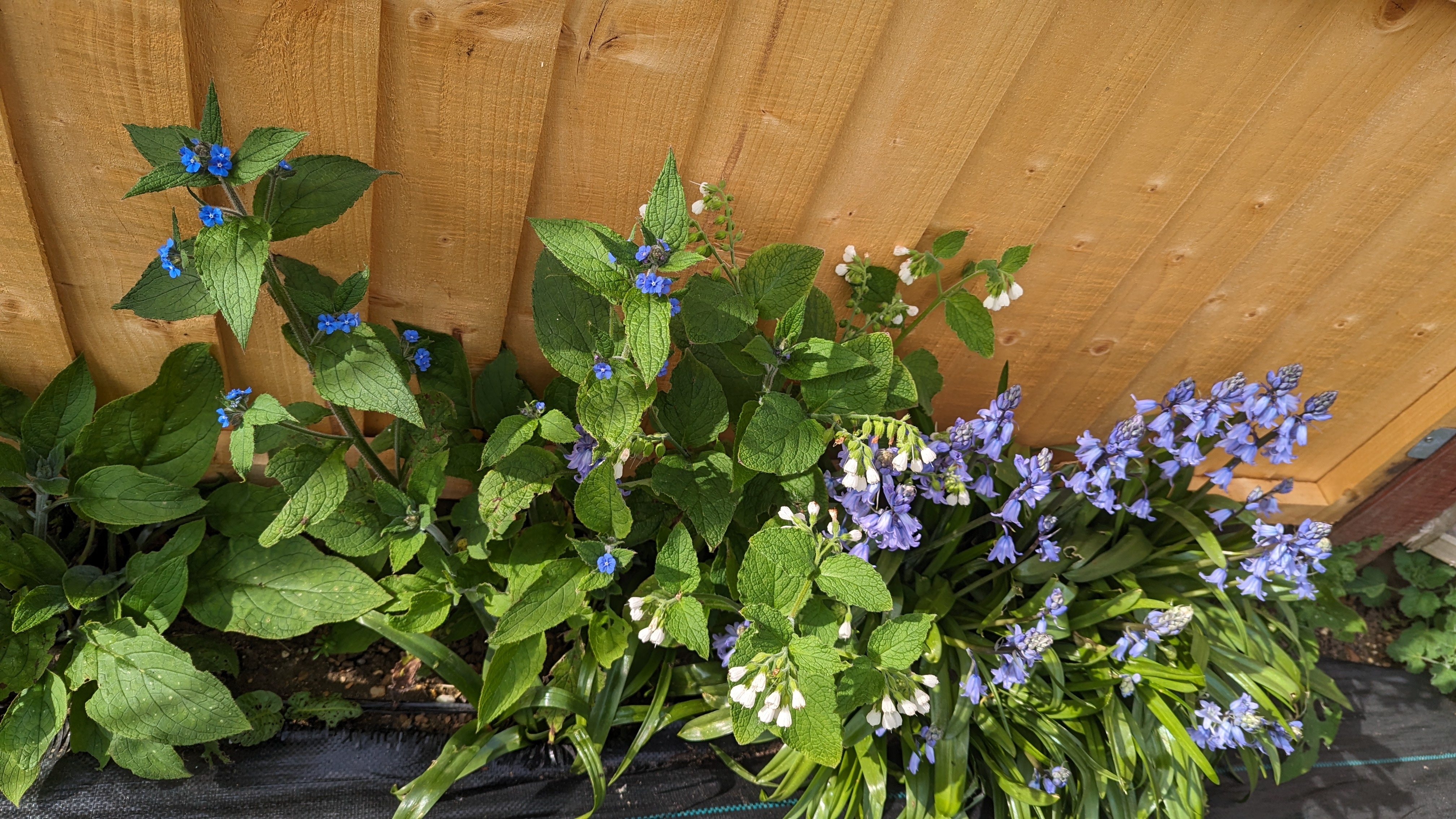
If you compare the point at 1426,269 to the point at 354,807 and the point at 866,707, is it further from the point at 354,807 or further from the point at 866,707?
the point at 354,807

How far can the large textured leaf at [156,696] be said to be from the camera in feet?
5.20

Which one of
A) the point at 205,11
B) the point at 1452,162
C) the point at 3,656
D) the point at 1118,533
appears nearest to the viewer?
the point at 205,11

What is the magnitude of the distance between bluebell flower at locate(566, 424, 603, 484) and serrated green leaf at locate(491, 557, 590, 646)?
21 cm

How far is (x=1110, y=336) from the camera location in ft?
7.39

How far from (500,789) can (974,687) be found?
3.88 ft

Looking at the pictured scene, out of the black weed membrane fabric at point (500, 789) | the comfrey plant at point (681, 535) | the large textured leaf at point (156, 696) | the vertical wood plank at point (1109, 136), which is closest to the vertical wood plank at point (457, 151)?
the comfrey plant at point (681, 535)

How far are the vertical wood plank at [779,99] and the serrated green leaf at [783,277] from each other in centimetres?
19

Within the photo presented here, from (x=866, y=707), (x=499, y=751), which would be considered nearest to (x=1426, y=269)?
(x=866, y=707)

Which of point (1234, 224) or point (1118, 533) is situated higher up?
point (1234, 224)

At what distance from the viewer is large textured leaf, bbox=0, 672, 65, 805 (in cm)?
159

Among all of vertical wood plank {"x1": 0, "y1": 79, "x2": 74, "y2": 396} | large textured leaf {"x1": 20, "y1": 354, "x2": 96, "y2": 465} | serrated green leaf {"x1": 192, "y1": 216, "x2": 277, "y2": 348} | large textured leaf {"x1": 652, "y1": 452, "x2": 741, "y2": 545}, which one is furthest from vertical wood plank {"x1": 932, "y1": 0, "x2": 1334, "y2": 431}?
large textured leaf {"x1": 20, "y1": 354, "x2": 96, "y2": 465}

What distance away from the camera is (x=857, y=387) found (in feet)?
5.15

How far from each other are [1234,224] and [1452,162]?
47 centimetres

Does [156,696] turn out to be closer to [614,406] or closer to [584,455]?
[584,455]
